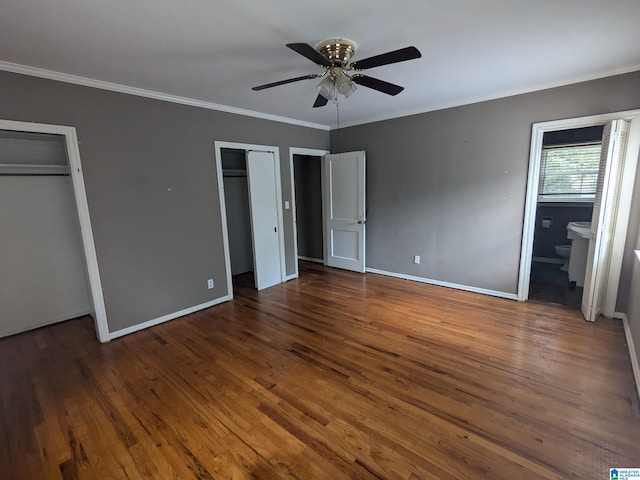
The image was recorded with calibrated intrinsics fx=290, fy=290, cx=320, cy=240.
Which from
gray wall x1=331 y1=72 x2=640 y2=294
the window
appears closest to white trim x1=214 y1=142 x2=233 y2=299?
gray wall x1=331 y1=72 x2=640 y2=294

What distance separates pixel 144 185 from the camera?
10.1 feet

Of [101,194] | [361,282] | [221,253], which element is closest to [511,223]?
[361,282]

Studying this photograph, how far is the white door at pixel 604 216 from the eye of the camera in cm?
277

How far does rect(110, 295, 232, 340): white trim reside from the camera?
3.06 metres

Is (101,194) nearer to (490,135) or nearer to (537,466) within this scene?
(537,466)

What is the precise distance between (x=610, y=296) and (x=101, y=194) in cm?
531

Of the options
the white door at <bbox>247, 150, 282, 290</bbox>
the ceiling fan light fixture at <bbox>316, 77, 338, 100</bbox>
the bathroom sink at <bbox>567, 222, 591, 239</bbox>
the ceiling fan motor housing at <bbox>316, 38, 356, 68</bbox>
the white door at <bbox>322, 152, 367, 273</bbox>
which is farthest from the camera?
the white door at <bbox>322, 152, 367, 273</bbox>

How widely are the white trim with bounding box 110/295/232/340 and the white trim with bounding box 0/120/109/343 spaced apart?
134mm

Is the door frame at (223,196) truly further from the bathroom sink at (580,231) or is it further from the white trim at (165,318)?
the bathroom sink at (580,231)

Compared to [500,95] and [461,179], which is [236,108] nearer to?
[461,179]

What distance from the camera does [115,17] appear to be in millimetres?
1725

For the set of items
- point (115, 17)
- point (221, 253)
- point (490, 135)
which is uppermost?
point (115, 17)

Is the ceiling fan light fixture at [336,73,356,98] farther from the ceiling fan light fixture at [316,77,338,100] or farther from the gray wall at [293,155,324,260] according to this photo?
the gray wall at [293,155,324,260]

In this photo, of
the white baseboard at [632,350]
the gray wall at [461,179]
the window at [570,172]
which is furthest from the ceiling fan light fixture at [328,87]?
the window at [570,172]
